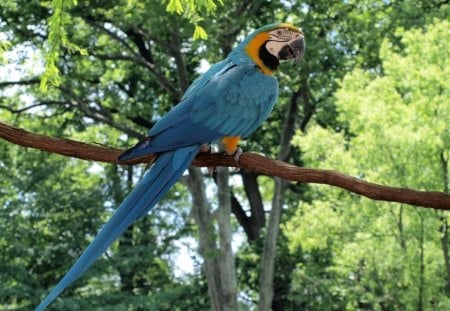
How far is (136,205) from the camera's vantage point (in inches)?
96.0

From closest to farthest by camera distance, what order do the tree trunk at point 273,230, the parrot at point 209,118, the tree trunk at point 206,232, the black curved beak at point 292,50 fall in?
the parrot at point 209,118 → the black curved beak at point 292,50 → the tree trunk at point 206,232 → the tree trunk at point 273,230

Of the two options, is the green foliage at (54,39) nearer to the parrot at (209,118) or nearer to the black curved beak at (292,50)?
the parrot at (209,118)

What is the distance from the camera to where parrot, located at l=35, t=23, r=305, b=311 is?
243cm

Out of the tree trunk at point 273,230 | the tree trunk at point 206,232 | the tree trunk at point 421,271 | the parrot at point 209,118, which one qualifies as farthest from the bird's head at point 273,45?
the tree trunk at point 273,230

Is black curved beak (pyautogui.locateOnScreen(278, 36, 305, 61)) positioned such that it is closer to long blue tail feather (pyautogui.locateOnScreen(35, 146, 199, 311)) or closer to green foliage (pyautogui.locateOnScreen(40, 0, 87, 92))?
long blue tail feather (pyautogui.locateOnScreen(35, 146, 199, 311))

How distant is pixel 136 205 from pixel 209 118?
28.3 inches

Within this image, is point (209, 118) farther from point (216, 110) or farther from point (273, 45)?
point (273, 45)

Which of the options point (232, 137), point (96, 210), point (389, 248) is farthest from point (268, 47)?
point (96, 210)

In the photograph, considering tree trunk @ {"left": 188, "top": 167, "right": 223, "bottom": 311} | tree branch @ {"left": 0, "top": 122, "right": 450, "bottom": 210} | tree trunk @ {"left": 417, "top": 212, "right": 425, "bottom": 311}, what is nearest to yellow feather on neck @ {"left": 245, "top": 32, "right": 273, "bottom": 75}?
tree branch @ {"left": 0, "top": 122, "right": 450, "bottom": 210}

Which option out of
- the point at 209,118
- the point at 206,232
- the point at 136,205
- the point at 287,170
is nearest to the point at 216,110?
the point at 209,118

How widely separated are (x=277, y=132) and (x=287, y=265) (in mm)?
2836

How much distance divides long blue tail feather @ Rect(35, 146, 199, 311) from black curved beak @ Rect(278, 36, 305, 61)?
29.6 inches

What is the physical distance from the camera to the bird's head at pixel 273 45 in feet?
A: 11.0

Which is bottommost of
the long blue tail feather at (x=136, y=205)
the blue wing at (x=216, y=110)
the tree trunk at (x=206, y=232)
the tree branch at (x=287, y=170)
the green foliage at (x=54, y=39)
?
the long blue tail feather at (x=136, y=205)
